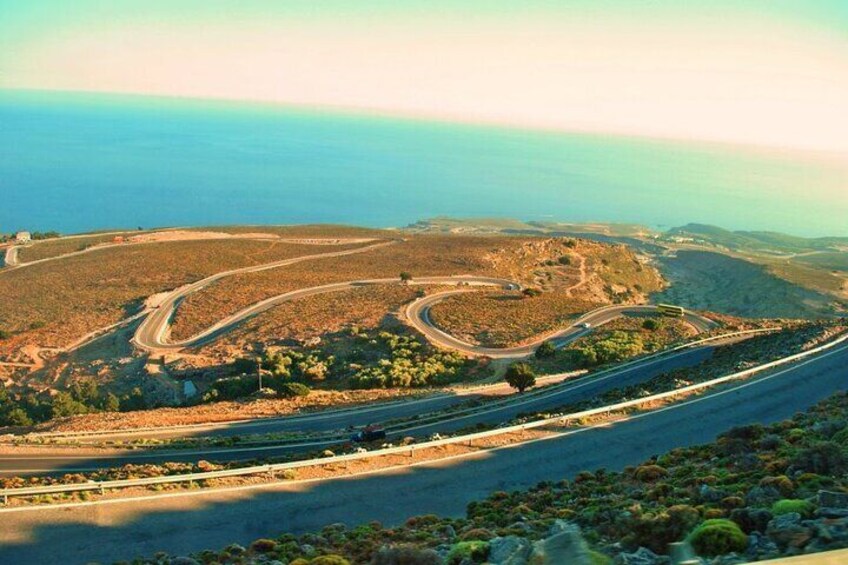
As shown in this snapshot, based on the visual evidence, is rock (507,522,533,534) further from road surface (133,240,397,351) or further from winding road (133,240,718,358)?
road surface (133,240,397,351)

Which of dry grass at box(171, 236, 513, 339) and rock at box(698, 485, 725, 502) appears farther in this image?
dry grass at box(171, 236, 513, 339)

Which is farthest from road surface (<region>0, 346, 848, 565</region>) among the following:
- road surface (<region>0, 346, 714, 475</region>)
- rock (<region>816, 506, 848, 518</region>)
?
rock (<region>816, 506, 848, 518</region>)

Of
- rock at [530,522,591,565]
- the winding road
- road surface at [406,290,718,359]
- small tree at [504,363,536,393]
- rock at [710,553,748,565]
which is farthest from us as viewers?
the winding road

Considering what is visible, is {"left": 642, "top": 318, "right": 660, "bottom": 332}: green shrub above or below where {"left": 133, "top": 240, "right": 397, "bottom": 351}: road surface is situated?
above

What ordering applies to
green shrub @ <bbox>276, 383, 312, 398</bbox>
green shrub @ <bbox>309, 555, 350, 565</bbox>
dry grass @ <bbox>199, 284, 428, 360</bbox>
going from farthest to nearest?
dry grass @ <bbox>199, 284, 428, 360</bbox>, green shrub @ <bbox>276, 383, 312, 398</bbox>, green shrub @ <bbox>309, 555, 350, 565</bbox>

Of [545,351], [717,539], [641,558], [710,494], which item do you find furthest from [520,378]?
[717,539]

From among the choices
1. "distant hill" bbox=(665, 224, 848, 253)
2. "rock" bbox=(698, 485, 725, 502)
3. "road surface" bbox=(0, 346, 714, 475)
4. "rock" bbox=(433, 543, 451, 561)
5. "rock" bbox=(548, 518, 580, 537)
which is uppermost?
"distant hill" bbox=(665, 224, 848, 253)

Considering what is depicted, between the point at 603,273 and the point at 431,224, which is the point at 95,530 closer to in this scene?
the point at 603,273
